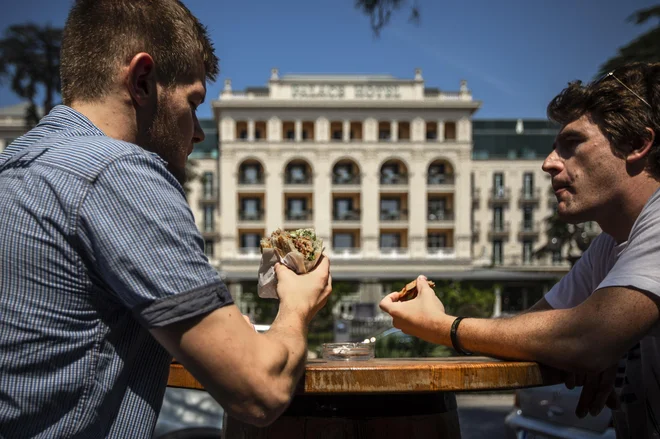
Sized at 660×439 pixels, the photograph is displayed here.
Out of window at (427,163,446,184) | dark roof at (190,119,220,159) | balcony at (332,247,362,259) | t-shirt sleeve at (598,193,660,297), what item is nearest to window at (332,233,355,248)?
balcony at (332,247,362,259)

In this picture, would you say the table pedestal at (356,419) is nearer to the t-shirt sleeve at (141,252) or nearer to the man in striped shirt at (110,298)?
the man in striped shirt at (110,298)

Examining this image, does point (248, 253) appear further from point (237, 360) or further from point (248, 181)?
point (237, 360)

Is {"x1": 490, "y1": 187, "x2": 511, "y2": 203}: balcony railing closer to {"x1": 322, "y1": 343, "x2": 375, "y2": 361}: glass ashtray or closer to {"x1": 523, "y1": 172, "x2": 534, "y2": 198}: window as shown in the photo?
{"x1": 523, "y1": 172, "x2": 534, "y2": 198}: window

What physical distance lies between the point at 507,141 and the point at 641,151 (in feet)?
190

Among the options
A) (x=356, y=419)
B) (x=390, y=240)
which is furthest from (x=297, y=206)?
(x=356, y=419)

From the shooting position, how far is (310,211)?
48594 mm

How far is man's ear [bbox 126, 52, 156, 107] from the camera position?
1.21 m

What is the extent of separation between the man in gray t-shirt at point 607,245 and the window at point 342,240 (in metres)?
46.3

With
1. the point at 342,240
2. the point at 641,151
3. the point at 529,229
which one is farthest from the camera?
the point at 529,229

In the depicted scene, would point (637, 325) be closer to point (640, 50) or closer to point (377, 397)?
point (377, 397)

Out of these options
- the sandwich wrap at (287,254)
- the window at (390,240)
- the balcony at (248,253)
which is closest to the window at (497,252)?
the window at (390,240)

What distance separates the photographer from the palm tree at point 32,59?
14.3 m

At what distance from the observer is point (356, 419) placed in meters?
1.66

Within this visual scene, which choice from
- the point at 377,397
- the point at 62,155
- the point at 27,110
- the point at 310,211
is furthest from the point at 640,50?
the point at 310,211
